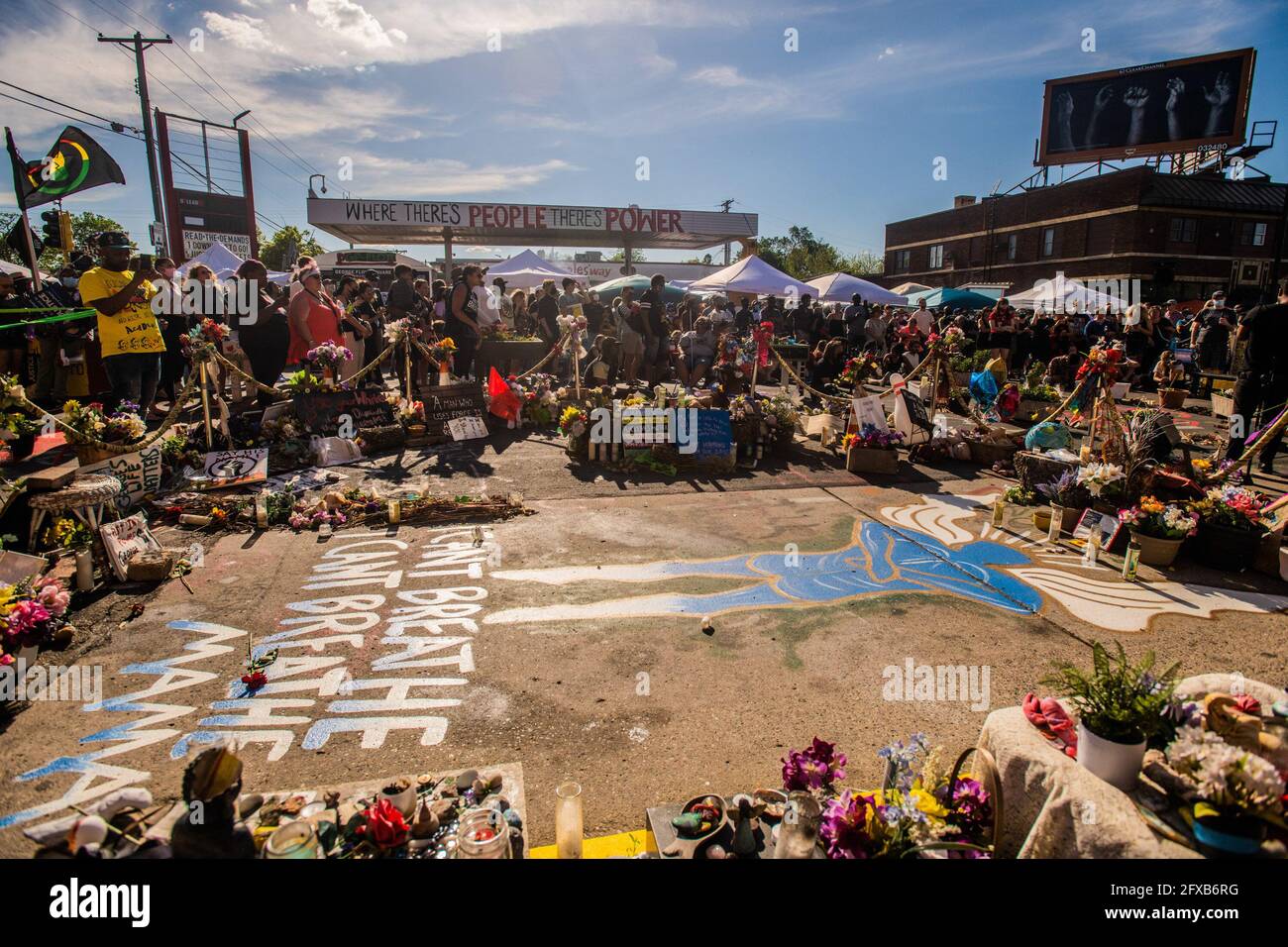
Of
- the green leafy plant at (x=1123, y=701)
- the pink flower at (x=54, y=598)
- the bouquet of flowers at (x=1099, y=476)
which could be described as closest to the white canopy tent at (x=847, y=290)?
the bouquet of flowers at (x=1099, y=476)

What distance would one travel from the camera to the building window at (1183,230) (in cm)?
3362

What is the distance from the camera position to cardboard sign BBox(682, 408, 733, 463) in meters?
9.83

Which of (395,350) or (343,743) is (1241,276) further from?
(343,743)

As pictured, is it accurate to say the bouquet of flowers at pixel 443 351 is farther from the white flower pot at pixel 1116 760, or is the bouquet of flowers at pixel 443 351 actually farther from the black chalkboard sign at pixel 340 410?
the white flower pot at pixel 1116 760

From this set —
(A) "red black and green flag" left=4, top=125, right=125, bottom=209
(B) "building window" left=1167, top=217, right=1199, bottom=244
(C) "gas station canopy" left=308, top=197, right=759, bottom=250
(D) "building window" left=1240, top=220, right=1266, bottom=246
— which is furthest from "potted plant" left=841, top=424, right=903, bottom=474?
(D) "building window" left=1240, top=220, right=1266, bottom=246

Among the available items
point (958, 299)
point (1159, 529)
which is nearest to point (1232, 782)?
point (1159, 529)

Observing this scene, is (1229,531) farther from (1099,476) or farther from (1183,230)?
(1183,230)

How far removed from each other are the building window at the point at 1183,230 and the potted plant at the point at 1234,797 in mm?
41621

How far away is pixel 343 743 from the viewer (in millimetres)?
3775

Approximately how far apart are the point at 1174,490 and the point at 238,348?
46.3ft

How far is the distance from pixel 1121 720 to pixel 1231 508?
5.78m

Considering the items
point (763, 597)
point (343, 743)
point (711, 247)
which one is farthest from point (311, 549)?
point (711, 247)

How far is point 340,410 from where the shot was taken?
9898mm
